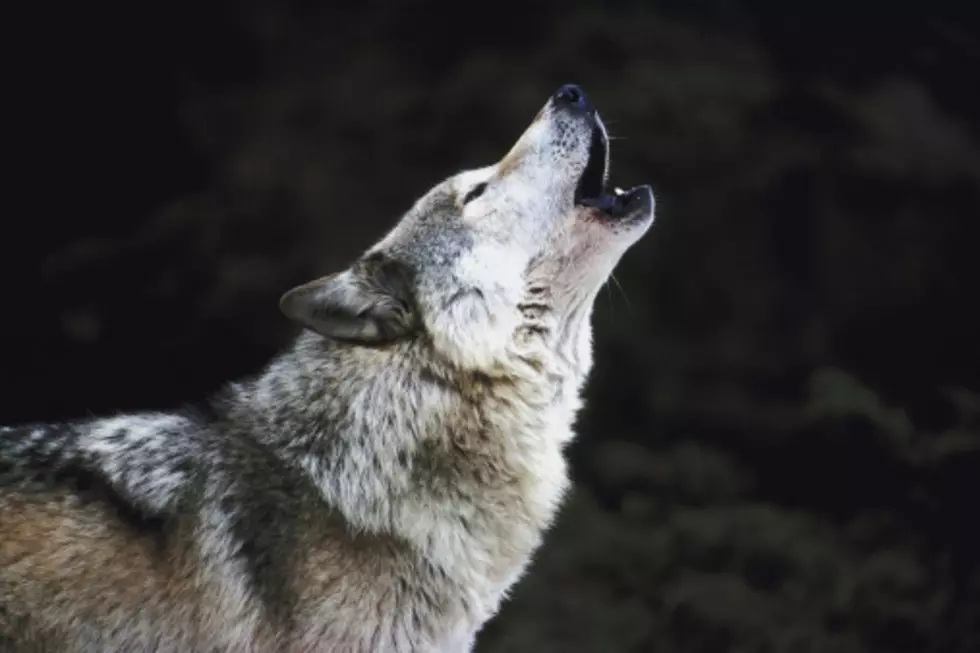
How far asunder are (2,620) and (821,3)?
164 inches

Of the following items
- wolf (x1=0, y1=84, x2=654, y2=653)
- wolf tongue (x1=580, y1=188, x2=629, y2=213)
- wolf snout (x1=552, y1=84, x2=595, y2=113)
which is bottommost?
wolf (x1=0, y1=84, x2=654, y2=653)

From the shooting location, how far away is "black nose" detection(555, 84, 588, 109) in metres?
3.30

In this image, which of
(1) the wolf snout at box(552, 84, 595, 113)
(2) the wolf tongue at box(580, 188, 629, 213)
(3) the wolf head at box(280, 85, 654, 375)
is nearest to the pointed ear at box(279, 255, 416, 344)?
(3) the wolf head at box(280, 85, 654, 375)

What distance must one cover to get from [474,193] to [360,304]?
0.46m

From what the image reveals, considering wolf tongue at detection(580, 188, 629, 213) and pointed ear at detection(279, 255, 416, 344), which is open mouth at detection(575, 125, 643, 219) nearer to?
wolf tongue at detection(580, 188, 629, 213)

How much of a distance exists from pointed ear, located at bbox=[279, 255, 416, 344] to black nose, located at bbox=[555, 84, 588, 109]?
651 mm

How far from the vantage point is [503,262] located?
311 centimetres

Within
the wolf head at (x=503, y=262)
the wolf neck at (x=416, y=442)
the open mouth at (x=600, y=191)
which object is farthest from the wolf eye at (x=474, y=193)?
the wolf neck at (x=416, y=442)

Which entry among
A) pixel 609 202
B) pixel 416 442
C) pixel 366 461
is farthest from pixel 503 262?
pixel 366 461

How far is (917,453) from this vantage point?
5.08m

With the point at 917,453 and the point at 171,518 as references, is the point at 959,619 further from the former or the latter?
the point at 171,518

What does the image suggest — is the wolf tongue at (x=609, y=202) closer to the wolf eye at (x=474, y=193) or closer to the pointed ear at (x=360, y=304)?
the wolf eye at (x=474, y=193)

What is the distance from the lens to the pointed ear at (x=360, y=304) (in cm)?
295

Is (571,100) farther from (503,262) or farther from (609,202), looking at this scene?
(503,262)
